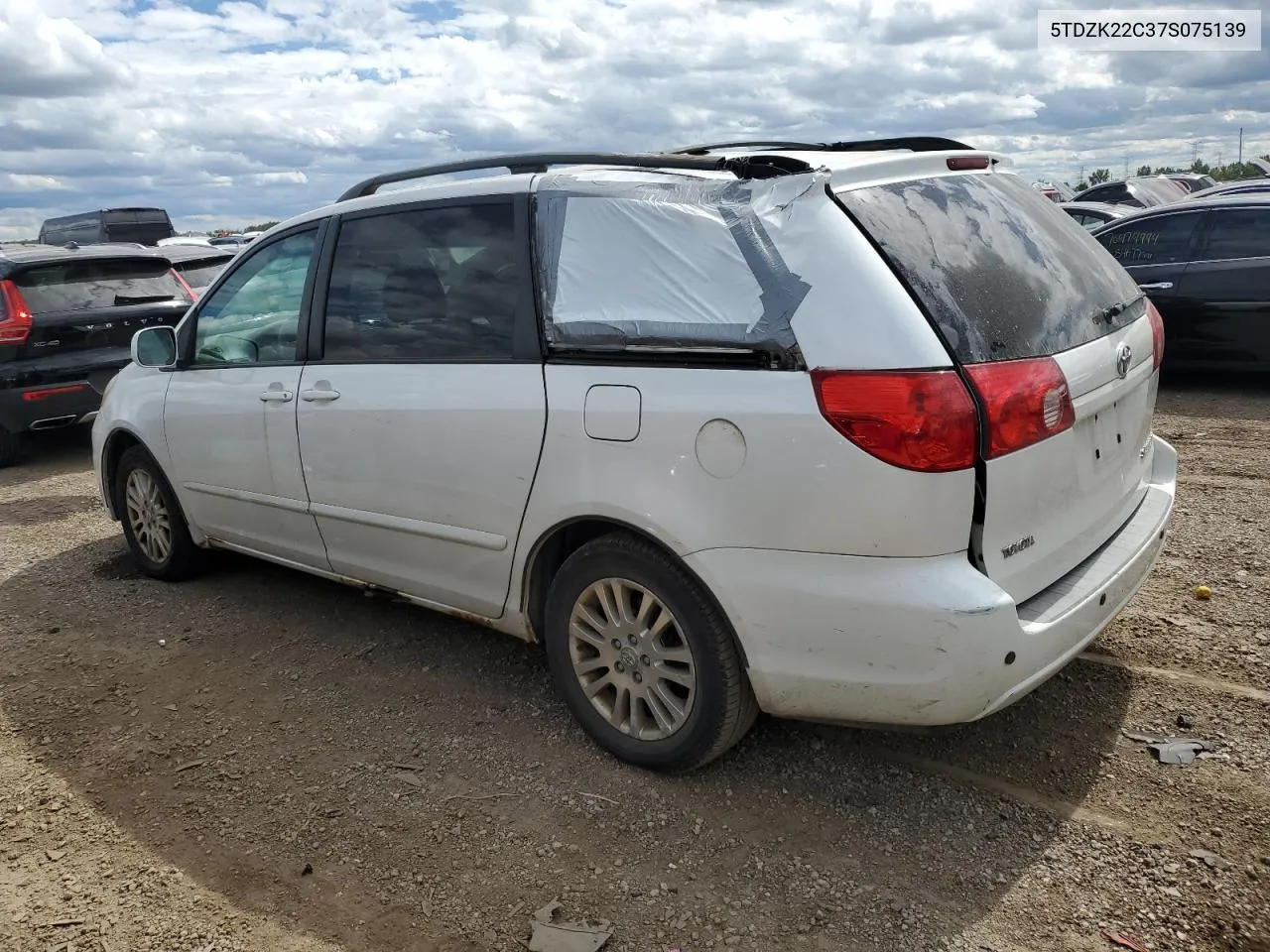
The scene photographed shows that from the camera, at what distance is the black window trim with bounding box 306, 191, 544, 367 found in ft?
10.9

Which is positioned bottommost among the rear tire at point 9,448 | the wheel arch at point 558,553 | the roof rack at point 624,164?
the rear tire at point 9,448

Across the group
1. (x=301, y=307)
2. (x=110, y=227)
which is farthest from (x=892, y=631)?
(x=110, y=227)

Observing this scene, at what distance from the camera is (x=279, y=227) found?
4410 mm

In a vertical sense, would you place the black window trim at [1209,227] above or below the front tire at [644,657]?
above

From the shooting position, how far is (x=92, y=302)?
28.2 feet

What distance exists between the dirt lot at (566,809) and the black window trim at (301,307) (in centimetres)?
125

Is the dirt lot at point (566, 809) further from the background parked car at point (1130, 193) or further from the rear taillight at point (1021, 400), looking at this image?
the background parked car at point (1130, 193)

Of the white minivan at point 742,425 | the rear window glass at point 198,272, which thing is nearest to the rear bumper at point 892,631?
the white minivan at point 742,425

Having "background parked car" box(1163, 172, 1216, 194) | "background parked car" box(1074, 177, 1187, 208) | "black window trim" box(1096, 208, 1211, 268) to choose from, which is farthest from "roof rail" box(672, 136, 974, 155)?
"background parked car" box(1163, 172, 1216, 194)

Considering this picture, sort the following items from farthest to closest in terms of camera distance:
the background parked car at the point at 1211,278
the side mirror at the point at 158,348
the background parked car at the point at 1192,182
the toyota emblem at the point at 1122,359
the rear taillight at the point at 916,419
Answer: the background parked car at the point at 1192,182
the background parked car at the point at 1211,278
the side mirror at the point at 158,348
the toyota emblem at the point at 1122,359
the rear taillight at the point at 916,419

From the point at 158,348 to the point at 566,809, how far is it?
10.5 ft

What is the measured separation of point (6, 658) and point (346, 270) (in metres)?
2.37

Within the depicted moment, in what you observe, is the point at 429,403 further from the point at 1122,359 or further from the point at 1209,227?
the point at 1209,227

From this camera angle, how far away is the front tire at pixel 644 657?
2.93 metres
